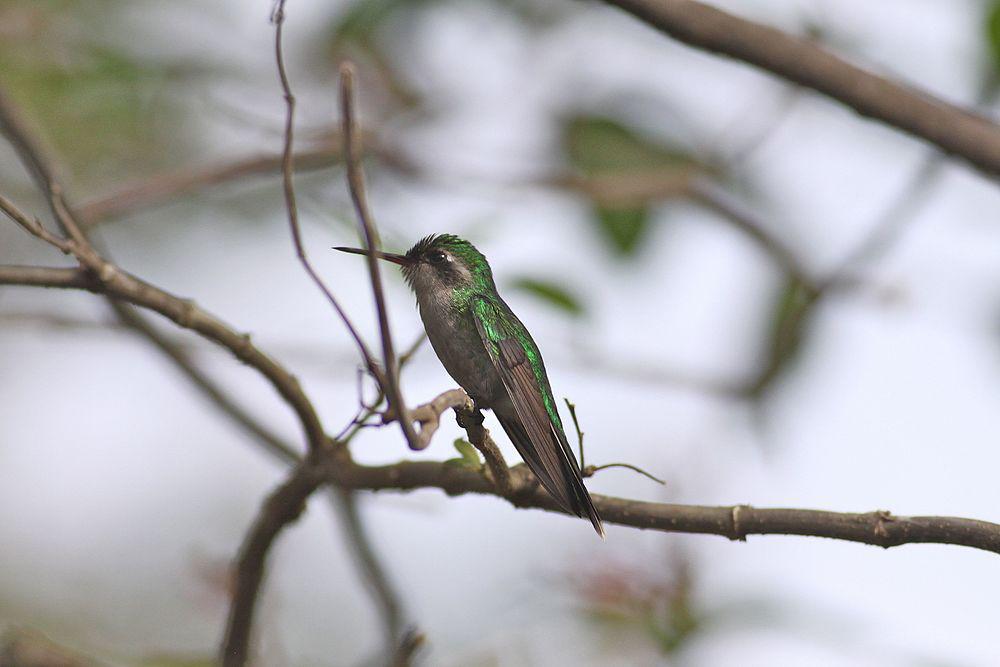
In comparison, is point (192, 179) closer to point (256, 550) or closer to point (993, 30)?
point (256, 550)

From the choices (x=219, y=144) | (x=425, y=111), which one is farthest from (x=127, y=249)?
(x=425, y=111)

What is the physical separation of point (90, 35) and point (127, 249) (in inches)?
76.2

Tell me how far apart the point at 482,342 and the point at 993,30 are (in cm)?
218

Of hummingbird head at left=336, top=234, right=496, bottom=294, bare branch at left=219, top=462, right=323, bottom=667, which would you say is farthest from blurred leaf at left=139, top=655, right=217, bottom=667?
hummingbird head at left=336, top=234, right=496, bottom=294

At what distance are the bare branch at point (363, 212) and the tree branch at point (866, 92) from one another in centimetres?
186

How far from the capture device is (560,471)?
247 cm

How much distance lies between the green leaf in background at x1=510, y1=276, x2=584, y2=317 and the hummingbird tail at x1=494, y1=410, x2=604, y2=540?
108cm

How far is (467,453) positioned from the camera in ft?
7.89

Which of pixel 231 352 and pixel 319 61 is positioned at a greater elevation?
pixel 319 61

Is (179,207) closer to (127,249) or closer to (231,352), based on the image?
(127,249)

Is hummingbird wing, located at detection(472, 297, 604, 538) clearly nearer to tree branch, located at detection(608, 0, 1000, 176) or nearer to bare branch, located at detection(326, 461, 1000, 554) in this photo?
bare branch, located at detection(326, 461, 1000, 554)

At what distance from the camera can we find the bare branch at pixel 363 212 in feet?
4.94

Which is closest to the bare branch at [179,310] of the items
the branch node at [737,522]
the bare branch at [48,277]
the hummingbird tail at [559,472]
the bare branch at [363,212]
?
the bare branch at [48,277]

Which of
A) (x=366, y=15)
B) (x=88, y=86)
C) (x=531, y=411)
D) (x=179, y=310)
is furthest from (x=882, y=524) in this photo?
(x=88, y=86)
